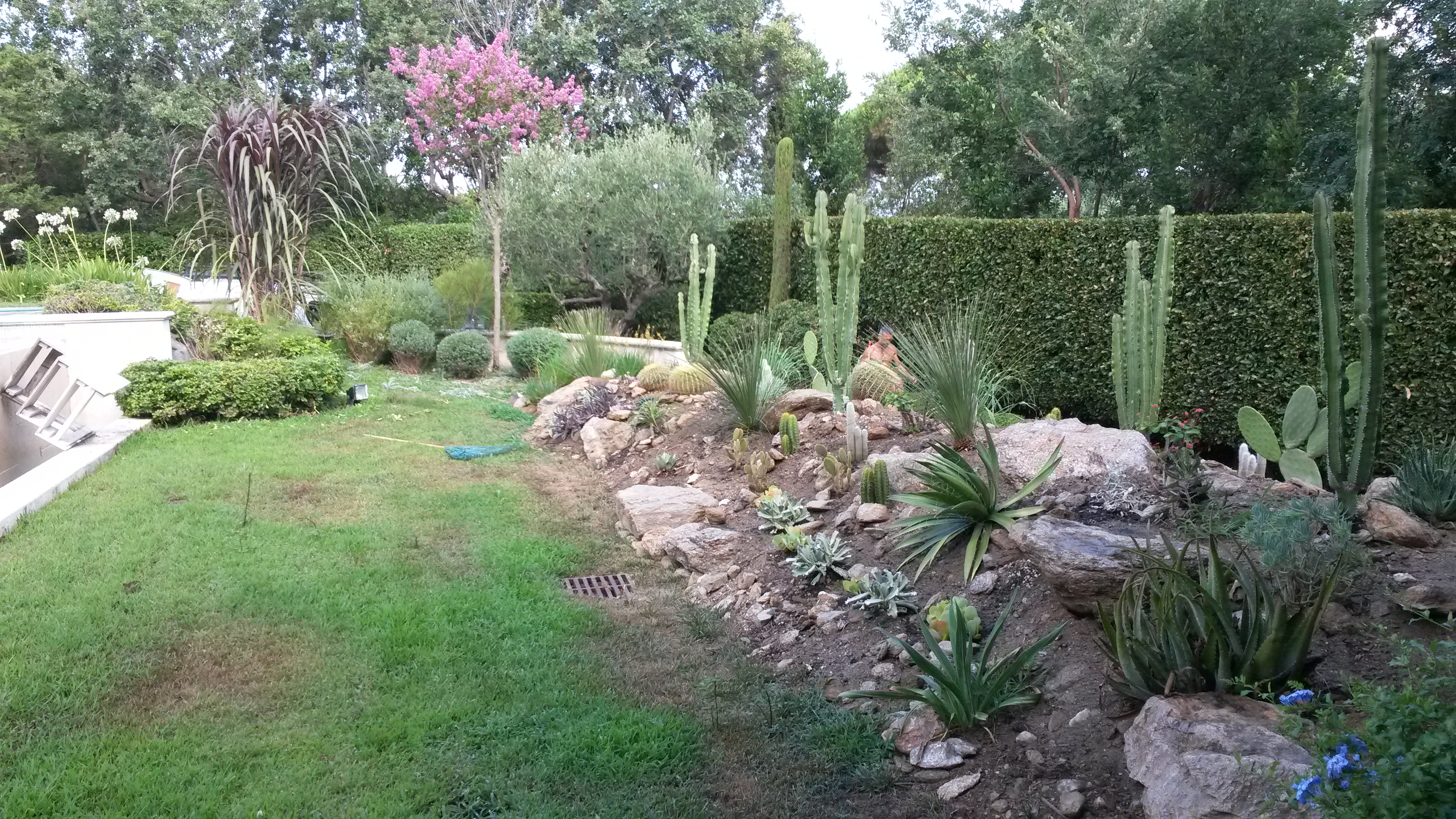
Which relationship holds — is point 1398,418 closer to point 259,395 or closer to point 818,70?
point 259,395

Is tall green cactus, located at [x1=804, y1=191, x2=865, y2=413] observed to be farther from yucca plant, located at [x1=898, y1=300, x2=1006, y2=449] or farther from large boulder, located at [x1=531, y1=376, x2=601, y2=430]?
large boulder, located at [x1=531, y1=376, x2=601, y2=430]

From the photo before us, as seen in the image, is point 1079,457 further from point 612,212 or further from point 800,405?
point 612,212

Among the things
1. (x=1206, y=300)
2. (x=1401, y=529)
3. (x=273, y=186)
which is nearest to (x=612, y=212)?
(x=273, y=186)

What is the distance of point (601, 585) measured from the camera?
5.14 metres

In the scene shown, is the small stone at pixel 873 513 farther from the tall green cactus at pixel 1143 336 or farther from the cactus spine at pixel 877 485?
the tall green cactus at pixel 1143 336

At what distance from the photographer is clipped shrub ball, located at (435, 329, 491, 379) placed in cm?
1245

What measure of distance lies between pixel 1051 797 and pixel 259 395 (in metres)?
8.15

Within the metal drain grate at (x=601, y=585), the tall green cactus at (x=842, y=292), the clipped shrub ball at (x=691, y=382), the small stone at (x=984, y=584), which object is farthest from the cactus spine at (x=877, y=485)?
the clipped shrub ball at (x=691, y=382)

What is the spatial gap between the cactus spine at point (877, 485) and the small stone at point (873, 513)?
4 centimetres

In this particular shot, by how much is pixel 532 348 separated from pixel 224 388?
4160 mm

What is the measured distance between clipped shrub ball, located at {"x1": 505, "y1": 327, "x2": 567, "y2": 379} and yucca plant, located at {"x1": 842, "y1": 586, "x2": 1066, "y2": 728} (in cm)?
902

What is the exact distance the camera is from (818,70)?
19.9 meters

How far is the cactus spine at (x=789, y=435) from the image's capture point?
6.70m

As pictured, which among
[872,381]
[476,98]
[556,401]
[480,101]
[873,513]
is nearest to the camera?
[873,513]
